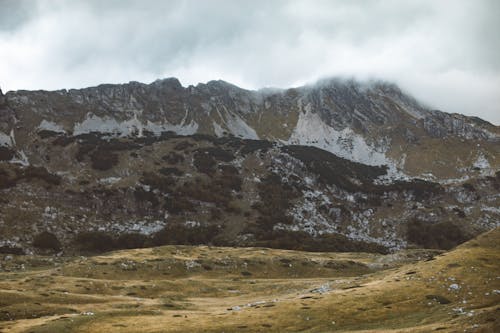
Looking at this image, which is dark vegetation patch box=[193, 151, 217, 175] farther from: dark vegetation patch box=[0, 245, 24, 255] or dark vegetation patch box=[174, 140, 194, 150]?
dark vegetation patch box=[0, 245, 24, 255]

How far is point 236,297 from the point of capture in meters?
67.5

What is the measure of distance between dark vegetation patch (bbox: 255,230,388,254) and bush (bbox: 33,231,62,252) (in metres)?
54.3

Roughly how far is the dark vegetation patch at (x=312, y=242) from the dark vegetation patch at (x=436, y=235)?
16220 mm

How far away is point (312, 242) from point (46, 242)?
2919 inches

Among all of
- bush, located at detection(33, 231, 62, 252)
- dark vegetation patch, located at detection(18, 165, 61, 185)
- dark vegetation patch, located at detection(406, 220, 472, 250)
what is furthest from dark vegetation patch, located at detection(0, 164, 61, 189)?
dark vegetation patch, located at detection(406, 220, 472, 250)

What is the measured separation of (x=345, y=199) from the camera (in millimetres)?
174500

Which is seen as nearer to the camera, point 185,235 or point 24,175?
point 185,235

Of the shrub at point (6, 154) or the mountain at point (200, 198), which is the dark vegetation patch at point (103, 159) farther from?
the shrub at point (6, 154)

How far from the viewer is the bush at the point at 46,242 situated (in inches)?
4264

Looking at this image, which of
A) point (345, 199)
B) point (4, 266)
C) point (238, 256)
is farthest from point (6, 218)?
point (345, 199)

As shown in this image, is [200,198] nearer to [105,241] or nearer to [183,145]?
[105,241]

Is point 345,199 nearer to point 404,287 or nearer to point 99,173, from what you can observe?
point 99,173

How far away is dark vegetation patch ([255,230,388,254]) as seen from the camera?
132 metres

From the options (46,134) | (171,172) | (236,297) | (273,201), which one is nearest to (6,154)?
(46,134)
